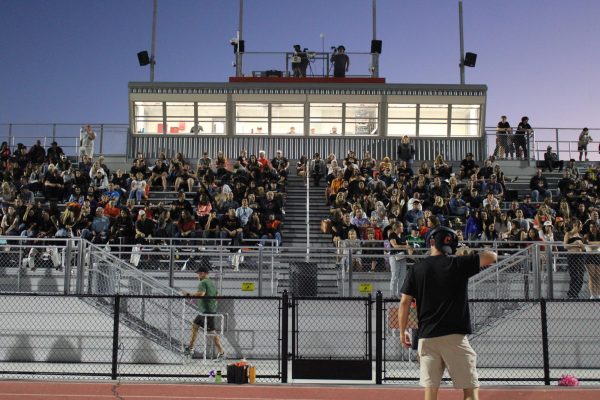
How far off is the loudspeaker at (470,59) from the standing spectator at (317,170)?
9282 mm

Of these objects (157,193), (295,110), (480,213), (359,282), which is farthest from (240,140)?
(359,282)

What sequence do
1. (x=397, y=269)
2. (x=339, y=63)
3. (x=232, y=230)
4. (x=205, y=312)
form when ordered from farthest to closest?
(x=339, y=63)
(x=232, y=230)
(x=397, y=269)
(x=205, y=312)

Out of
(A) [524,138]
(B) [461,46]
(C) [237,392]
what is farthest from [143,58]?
(C) [237,392]

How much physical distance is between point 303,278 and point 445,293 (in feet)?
32.9

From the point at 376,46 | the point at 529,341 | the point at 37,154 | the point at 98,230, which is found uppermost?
the point at 376,46

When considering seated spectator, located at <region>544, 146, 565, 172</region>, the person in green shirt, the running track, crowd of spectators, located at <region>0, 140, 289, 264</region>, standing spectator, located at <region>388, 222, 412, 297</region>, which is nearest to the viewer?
the running track

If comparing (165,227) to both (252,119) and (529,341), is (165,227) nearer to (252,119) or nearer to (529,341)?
(529,341)

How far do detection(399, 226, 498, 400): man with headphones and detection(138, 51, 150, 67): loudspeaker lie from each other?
27.6m

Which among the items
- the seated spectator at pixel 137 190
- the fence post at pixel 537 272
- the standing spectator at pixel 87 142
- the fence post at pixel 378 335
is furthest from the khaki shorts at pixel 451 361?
the standing spectator at pixel 87 142

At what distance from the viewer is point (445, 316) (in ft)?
21.6

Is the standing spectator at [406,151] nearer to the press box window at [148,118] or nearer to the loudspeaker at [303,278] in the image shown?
the press box window at [148,118]

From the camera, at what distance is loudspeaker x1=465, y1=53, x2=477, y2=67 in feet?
106

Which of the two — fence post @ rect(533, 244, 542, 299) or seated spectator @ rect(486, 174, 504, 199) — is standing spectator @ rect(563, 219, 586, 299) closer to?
fence post @ rect(533, 244, 542, 299)

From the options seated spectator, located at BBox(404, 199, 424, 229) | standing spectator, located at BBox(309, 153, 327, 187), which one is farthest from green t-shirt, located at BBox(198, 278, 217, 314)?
standing spectator, located at BBox(309, 153, 327, 187)
